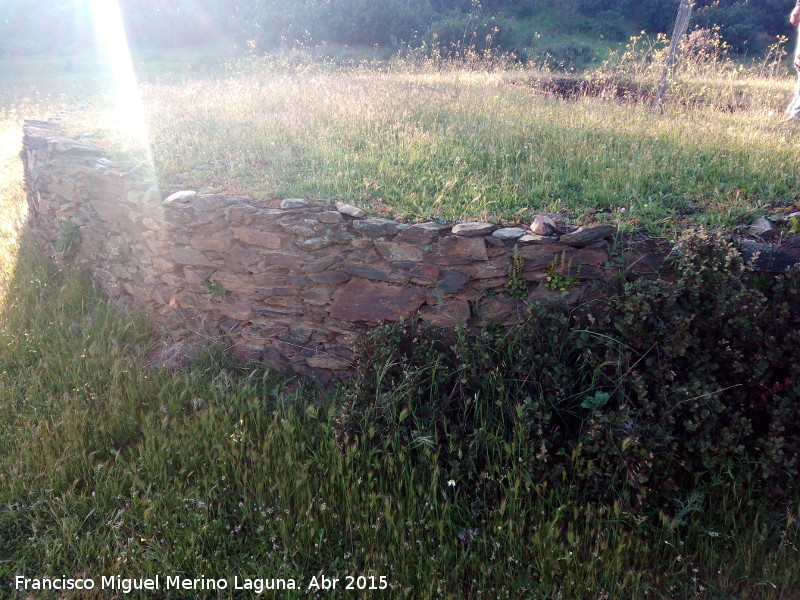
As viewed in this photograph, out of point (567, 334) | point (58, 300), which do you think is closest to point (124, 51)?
point (58, 300)

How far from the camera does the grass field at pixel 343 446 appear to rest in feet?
8.02

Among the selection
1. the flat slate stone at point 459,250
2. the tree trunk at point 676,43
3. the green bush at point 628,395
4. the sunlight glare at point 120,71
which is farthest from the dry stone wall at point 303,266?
the tree trunk at point 676,43

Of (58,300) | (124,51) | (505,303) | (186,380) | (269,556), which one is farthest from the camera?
(124,51)

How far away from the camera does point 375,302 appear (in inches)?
132

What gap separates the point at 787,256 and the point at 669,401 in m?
0.98

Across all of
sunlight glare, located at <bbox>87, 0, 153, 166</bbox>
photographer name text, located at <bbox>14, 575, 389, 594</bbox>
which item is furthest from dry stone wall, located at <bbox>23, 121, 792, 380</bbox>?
photographer name text, located at <bbox>14, 575, 389, 594</bbox>

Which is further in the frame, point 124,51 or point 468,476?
point 124,51

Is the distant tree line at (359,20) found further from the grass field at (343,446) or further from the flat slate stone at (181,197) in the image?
the flat slate stone at (181,197)

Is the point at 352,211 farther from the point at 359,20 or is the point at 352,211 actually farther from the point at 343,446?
the point at 359,20

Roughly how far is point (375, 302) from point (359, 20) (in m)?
16.2

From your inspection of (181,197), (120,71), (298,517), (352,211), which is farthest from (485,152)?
(120,71)

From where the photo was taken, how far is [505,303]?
3.12 meters

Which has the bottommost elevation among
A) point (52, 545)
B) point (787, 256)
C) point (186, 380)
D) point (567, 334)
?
point (52, 545)

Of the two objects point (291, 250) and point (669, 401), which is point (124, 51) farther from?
point (669, 401)
